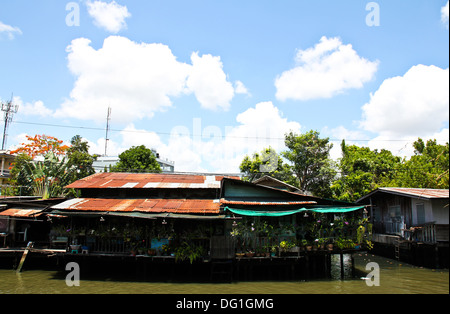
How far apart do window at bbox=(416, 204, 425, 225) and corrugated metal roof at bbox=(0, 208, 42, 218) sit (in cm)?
2289

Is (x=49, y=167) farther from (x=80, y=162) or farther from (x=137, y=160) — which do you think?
(x=137, y=160)

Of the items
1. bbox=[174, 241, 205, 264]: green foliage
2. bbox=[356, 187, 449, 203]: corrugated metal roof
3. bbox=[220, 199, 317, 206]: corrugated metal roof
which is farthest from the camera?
bbox=[356, 187, 449, 203]: corrugated metal roof

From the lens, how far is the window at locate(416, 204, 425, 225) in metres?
19.9

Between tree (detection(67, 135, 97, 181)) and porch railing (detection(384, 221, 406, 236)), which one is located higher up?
tree (detection(67, 135, 97, 181))

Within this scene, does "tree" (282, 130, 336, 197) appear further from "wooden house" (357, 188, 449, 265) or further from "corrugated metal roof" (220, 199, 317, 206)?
"corrugated metal roof" (220, 199, 317, 206)

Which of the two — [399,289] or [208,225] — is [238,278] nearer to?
[208,225]

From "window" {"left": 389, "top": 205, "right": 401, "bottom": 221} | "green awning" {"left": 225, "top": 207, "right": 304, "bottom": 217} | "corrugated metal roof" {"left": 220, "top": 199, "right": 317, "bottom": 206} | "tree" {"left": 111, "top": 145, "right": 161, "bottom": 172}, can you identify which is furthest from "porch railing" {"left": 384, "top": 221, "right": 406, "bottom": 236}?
"tree" {"left": 111, "top": 145, "right": 161, "bottom": 172}

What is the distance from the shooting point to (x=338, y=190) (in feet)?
108

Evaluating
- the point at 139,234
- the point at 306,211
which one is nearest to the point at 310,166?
the point at 306,211

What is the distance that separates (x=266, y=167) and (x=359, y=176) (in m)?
11.3

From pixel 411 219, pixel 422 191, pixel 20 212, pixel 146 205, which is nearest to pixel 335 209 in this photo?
pixel 422 191

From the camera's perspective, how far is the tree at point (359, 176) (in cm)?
3094

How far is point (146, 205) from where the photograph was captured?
1711 centimetres
